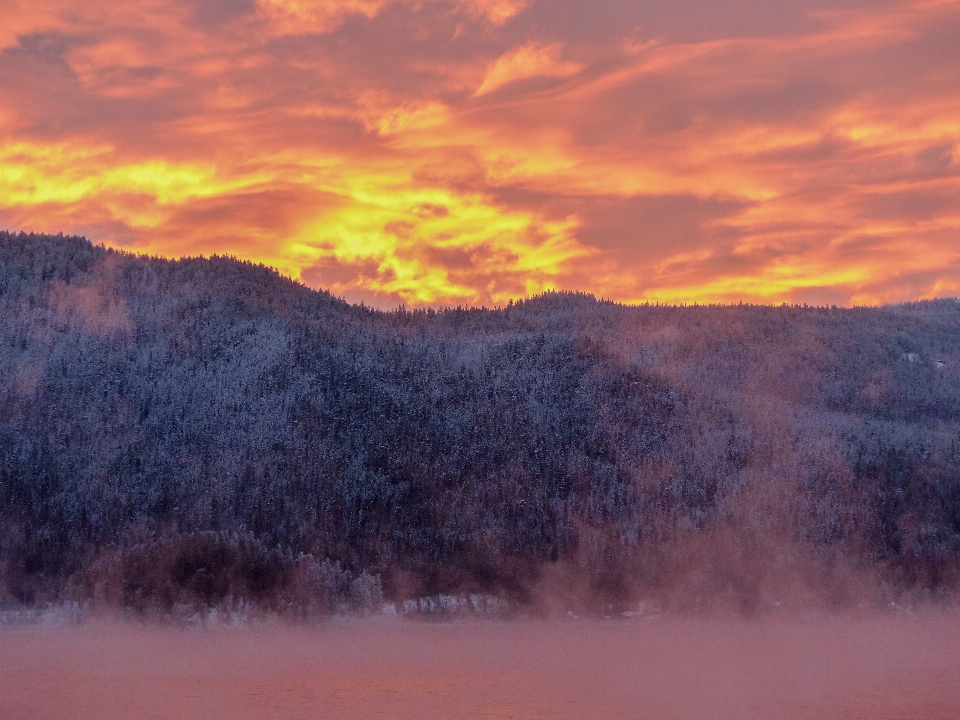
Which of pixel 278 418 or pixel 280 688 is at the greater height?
pixel 278 418

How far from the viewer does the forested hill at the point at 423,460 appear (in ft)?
62.5

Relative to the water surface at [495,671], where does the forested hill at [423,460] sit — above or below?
above

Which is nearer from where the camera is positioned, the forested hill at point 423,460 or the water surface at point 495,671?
the water surface at point 495,671

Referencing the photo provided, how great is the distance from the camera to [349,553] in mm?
19422

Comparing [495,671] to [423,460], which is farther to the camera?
[423,460]

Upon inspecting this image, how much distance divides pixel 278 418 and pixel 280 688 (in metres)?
9.98

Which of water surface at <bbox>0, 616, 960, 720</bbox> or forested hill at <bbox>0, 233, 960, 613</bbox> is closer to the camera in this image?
water surface at <bbox>0, 616, 960, 720</bbox>

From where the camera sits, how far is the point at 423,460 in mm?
22203

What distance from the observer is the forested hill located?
19047mm

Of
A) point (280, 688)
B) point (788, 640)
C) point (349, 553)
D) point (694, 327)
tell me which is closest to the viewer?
point (280, 688)

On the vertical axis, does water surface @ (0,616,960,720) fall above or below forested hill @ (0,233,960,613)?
below

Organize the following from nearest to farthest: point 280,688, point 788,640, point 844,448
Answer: point 280,688 < point 788,640 < point 844,448

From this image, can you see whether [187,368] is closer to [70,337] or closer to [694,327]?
[70,337]

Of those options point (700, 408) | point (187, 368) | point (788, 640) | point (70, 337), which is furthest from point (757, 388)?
point (70, 337)
